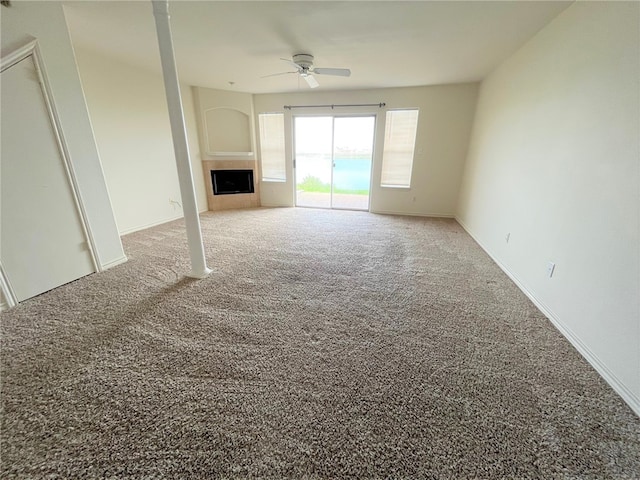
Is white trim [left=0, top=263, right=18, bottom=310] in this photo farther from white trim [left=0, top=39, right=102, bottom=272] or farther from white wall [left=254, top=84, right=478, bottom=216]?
white wall [left=254, top=84, right=478, bottom=216]

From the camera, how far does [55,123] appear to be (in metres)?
2.25

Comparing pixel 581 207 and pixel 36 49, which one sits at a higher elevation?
pixel 36 49

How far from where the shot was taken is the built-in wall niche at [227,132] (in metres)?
5.27

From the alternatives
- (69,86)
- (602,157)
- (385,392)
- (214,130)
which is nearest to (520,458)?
(385,392)

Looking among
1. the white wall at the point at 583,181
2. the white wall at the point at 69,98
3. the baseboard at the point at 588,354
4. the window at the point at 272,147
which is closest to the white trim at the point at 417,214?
the white wall at the point at 583,181

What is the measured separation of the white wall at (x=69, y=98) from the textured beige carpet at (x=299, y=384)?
0.53m

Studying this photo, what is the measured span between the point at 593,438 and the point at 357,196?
6.34 metres

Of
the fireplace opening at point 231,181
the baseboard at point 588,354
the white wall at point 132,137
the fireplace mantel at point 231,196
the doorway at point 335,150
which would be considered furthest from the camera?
the fireplace opening at point 231,181

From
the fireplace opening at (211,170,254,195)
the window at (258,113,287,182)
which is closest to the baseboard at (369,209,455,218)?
the window at (258,113,287,182)

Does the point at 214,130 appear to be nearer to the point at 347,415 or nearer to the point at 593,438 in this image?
the point at 347,415

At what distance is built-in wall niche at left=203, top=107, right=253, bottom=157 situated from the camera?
5.27m

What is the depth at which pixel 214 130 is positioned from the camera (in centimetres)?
536

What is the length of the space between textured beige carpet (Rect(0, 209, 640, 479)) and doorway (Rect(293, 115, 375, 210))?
3582 millimetres

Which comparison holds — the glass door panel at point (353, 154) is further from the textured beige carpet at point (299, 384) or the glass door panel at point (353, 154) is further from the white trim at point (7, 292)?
the white trim at point (7, 292)
